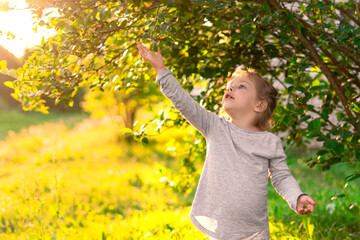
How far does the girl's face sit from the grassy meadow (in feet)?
1.98

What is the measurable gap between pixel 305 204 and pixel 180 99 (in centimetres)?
78

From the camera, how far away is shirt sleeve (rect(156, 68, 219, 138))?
1741 millimetres

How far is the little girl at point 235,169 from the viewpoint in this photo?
1817 mm

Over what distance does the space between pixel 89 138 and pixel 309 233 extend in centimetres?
794

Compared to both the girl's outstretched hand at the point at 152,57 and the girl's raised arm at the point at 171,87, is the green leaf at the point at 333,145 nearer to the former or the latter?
the girl's raised arm at the point at 171,87

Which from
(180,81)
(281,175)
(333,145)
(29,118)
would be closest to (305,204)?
(281,175)

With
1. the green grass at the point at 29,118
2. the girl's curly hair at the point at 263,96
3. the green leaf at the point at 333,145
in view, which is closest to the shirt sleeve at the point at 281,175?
the girl's curly hair at the point at 263,96

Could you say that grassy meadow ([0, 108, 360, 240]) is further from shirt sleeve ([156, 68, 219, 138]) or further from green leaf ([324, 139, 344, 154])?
shirt sleeve ([156, 68, 219, 138])

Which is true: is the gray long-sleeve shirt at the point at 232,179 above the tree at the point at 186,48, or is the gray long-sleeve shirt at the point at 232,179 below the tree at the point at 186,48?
below

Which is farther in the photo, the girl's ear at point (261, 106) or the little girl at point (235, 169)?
the girl's ear at point (261, 106)

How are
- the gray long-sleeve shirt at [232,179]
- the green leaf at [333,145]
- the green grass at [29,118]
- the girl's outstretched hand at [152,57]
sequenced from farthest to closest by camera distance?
1. the green grass at [29,118]
2. the green leaf at [333,145]
3. the gray long-sleeve shirt at [232,179]
4. the girl's outstretched hand at [152,57]

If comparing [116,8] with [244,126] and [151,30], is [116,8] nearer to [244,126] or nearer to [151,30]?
[151,30]

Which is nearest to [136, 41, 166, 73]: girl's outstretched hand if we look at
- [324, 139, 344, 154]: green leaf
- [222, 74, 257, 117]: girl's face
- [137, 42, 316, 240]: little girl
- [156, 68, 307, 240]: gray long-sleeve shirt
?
[137, 42, 316, 240]: little girl

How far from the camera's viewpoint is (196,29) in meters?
2.87
